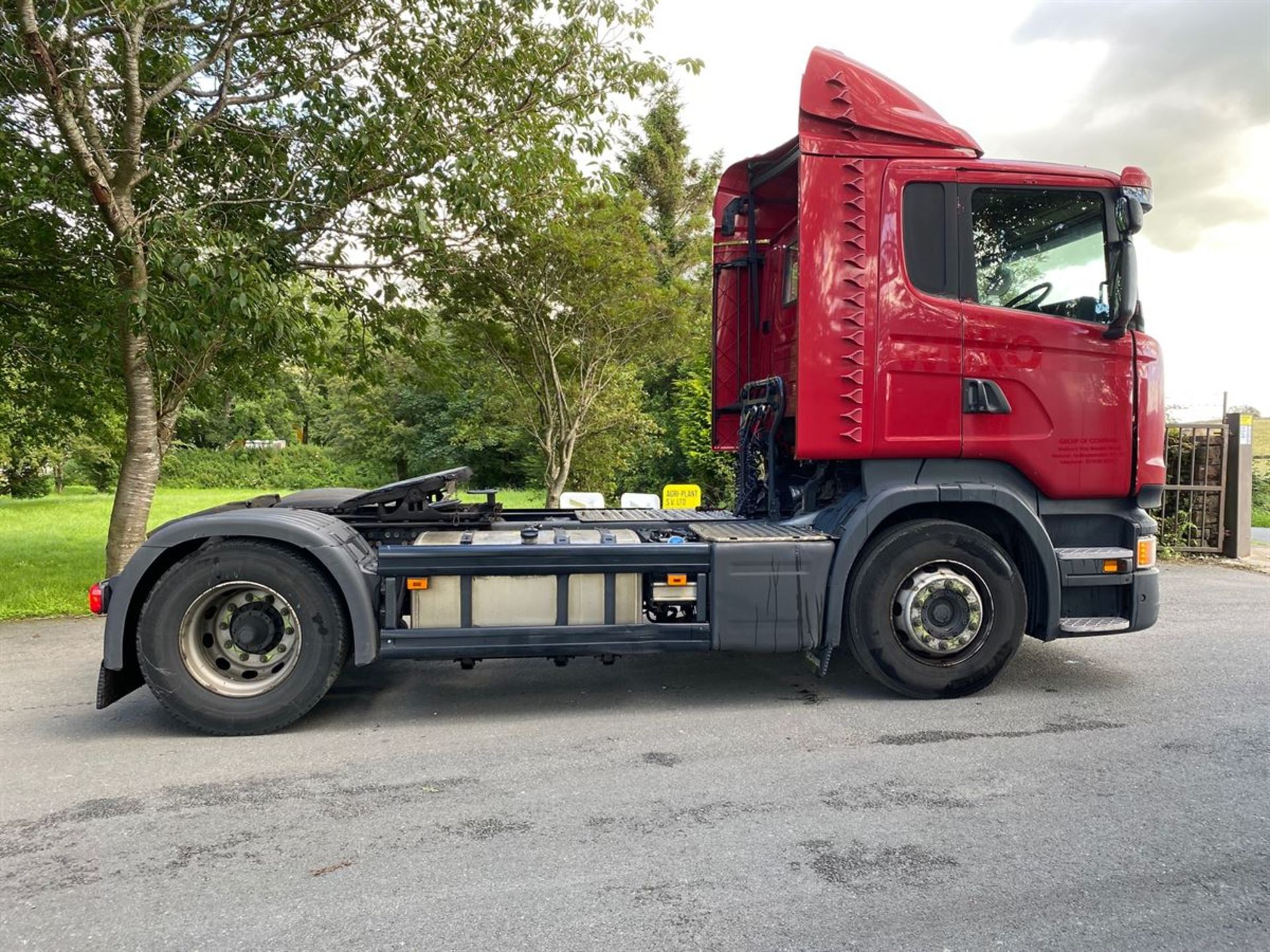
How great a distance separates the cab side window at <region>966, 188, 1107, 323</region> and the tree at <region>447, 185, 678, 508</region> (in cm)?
535

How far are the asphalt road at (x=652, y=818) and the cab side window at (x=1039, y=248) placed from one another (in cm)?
239

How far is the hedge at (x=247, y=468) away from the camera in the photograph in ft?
127

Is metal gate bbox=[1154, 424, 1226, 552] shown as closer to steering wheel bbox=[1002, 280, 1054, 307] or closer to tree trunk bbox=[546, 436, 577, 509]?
steering wheel bbox=[1002, 280, 1054, 307]

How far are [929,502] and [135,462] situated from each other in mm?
7275

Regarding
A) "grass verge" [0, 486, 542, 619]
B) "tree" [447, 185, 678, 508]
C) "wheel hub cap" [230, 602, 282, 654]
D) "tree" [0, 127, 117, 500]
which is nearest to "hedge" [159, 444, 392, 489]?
"grass verge" [0, 486, 542, 619]

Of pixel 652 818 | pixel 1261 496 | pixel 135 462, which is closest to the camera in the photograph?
pixel 652 818

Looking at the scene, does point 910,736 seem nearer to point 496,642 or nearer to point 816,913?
point 816,913

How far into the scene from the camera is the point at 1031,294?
4918 mm

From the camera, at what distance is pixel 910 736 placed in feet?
13.8

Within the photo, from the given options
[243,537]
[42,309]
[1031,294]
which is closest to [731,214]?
[1031,294]

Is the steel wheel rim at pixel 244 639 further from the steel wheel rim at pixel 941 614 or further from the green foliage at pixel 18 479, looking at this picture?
the green foliage at pixel 18 479

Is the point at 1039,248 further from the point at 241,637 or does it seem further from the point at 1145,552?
the point at 241,637

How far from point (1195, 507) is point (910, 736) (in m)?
9.33

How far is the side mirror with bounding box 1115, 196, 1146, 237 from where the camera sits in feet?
15.5
